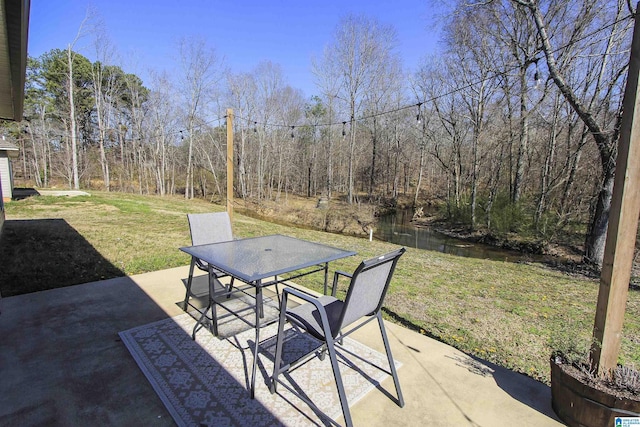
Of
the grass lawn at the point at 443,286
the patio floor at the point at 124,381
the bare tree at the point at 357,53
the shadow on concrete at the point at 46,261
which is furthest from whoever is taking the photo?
the bare tree at the point at 357,53

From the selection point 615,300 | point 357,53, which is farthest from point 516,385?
point 357,53

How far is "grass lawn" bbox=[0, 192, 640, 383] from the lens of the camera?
2615 millimetres

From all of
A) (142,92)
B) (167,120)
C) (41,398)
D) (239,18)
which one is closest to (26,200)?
(239,18)

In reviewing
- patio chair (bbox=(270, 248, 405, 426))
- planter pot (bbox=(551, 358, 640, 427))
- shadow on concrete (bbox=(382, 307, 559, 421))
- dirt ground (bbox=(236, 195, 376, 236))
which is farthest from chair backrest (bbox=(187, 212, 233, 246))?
dirt ground (bbox=(236, 195, 376, 236))

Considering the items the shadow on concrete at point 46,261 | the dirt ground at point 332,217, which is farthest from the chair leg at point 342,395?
the dirt ground at point 332,217

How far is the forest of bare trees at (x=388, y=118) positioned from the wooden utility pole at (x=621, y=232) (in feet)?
17.1

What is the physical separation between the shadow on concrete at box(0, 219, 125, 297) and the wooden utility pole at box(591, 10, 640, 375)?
478 centimetres

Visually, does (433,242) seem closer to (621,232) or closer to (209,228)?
(209,228)

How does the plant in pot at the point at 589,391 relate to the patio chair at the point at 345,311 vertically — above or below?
below

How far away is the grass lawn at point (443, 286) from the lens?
8.58 ft

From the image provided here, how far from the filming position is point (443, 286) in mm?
4184

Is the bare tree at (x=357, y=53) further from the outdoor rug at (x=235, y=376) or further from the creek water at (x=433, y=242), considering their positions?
the outdoor rug at (x=235, y=376)

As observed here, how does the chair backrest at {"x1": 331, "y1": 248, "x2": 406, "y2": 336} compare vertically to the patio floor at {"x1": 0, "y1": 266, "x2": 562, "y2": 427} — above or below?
above

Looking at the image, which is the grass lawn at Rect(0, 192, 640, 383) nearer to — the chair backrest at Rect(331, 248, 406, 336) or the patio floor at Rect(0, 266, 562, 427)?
the patio floor at Rect(0, 266, 562, 427)
